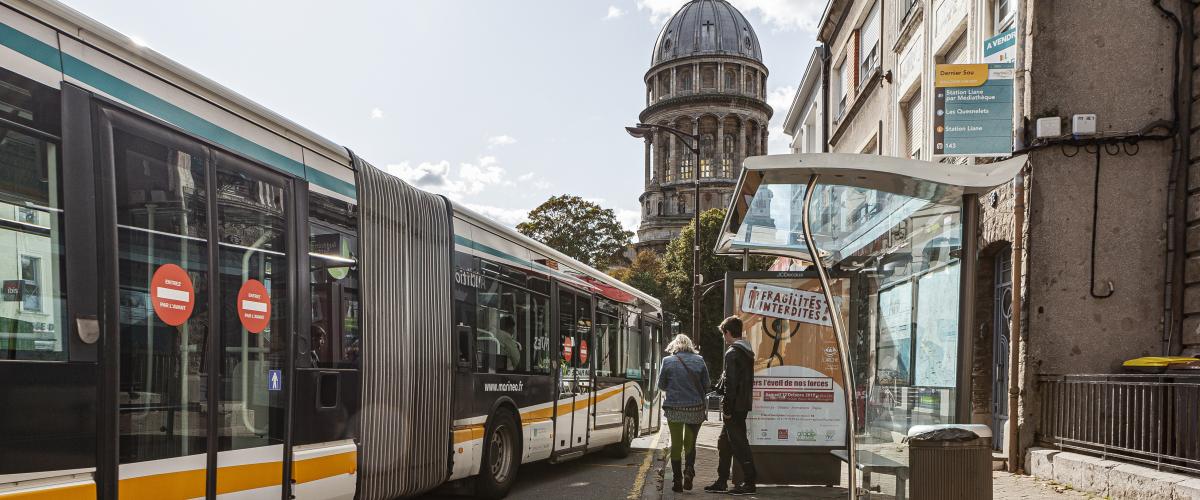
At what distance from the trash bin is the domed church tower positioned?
104596 mm

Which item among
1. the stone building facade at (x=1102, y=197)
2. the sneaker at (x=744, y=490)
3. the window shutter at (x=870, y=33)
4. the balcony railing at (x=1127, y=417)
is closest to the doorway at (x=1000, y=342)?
the stone building facade at (x=1102, y=197)

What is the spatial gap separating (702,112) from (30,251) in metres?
110

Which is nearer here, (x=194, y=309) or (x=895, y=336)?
(x=194, y=309)

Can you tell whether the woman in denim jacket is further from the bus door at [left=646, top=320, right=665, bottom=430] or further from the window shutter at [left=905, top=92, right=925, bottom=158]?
the window shutter at [left=905, top=92, right=925, bottom=158]

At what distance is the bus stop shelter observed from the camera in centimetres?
619

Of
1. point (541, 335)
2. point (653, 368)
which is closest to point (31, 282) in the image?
point (541, 335)

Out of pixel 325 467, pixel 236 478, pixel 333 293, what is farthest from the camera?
pixel 333 293

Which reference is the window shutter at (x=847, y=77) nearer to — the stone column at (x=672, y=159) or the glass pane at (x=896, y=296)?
the glass pane at (x=896, y=296)

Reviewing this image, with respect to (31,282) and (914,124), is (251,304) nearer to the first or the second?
(31,282)

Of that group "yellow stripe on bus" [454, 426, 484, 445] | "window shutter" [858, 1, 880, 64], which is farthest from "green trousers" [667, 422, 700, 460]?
"window shutter" [858, 1, 880, 64]

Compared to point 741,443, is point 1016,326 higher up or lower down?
higher up

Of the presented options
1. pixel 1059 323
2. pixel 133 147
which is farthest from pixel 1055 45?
pixel 133 147

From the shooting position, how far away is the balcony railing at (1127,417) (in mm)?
8680

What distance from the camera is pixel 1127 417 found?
31.3 feet
